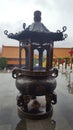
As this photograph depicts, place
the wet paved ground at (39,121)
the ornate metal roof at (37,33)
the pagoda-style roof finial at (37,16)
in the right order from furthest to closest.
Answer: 1. the pagoda-style roof finial at (37,16)
2. the ornate metal roof at (37,33)
3. the wet paved ground at (39,121)

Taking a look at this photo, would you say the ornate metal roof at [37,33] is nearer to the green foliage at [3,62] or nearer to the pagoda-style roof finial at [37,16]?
the pagoda-style roof finial at [37,16]

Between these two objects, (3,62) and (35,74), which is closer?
(35,74)

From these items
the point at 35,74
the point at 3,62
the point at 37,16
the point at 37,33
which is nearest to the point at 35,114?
the point at 35,74

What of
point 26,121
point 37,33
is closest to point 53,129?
point 26,121

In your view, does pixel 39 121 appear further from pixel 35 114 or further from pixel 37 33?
pixel 37 33

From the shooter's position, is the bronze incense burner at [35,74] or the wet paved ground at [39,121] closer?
the wet paved ground at [39,121]

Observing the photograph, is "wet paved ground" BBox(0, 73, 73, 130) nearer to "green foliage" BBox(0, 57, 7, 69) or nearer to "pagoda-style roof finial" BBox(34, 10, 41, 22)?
"pagoda-style roof finial" BBox(34, 10, 41, 22)

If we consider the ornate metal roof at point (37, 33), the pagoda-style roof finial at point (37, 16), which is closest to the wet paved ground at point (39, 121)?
the ornate metal roof at point (37, 33)

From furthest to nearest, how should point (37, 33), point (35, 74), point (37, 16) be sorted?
point (37, 16)
point (35, 74)
point (37, 33)

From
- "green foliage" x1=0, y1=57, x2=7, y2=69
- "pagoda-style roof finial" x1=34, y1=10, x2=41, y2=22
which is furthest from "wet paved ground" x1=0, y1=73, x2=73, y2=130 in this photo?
"green foliage" x1=0, y1=57, x2=7, y2=69

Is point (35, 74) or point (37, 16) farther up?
point (37, 16)

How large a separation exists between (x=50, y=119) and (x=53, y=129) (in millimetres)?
365

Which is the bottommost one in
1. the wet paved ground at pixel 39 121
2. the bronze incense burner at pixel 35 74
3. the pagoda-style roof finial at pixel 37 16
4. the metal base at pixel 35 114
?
the wet paved ground at pixel 39 121

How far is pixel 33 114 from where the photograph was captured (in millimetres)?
2963
